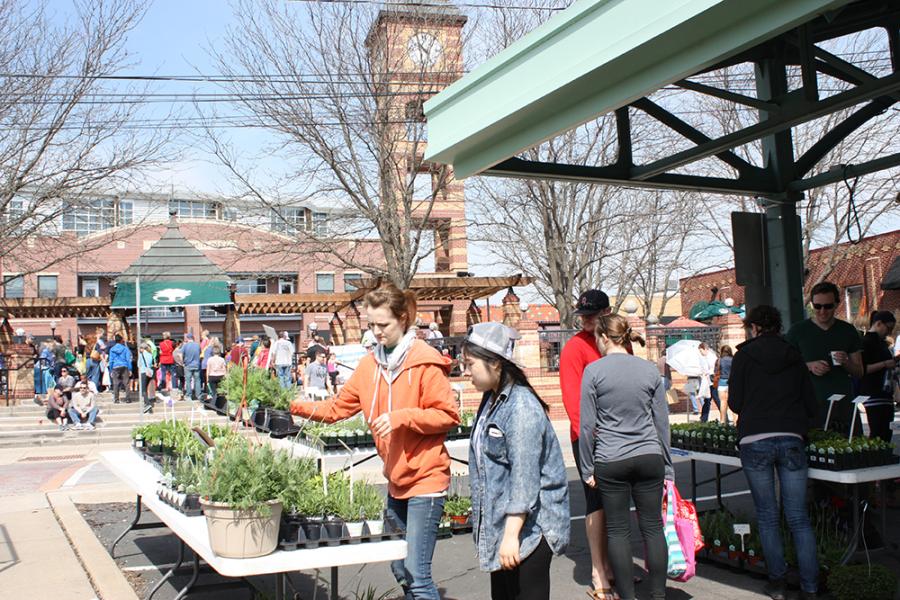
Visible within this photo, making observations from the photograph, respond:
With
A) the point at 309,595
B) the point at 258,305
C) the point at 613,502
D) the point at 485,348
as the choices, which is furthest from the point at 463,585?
the point at 258,305

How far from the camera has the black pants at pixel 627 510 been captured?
196 inches

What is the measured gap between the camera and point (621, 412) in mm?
4977

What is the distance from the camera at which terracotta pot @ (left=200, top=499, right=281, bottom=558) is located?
13.1 feet

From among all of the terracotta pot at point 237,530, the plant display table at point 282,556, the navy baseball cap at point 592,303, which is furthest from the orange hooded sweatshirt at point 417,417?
the navy baseball cap at point 592,303

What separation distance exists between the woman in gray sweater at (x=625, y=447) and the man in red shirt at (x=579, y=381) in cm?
51

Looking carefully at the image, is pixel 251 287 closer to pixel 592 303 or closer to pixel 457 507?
pixel 457 507

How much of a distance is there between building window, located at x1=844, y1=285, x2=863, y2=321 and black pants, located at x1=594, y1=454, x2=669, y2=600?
1321 inches

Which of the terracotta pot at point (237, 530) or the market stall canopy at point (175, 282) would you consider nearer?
the terracotta pot at point (237, 530)

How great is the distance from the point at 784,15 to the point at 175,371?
2550cm

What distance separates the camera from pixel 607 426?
5020 mm

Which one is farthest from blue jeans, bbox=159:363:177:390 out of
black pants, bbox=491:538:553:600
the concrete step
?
black pants, bbox=491:538:553:600

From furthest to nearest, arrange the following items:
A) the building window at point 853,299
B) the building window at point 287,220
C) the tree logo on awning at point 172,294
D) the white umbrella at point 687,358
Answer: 1. the building window at point 853,299
2. the tree logo on awning at point 172,294
3. the building window at point 287,220
4. the white umbrella at point 687,358

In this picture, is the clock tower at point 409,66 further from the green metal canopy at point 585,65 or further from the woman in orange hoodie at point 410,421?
the woman in orange hoodie at point 410,421

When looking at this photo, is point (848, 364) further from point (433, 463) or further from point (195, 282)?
point (195, 282)
